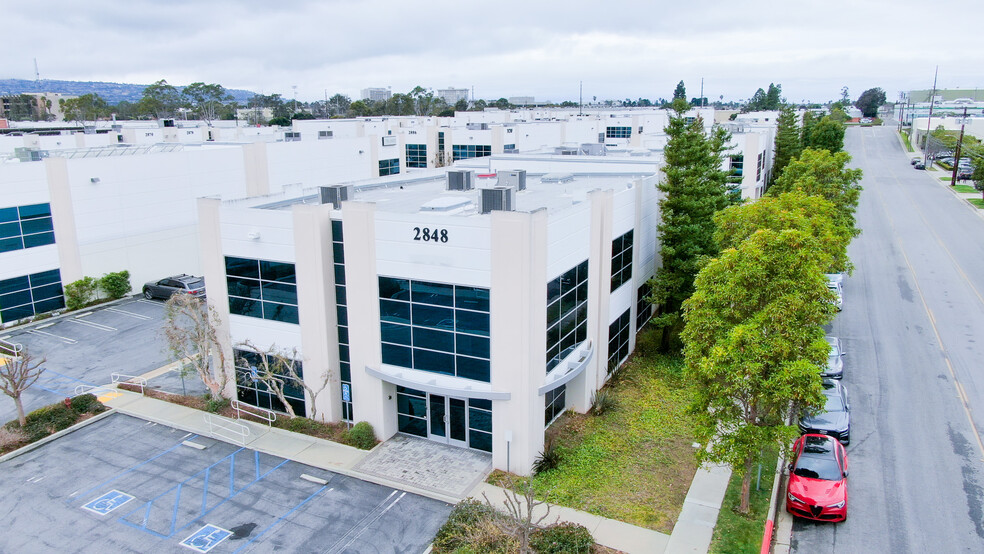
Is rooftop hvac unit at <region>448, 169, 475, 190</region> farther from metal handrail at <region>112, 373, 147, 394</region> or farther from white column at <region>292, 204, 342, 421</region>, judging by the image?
metal handrail at <region>112, 373, 147, 394</region>

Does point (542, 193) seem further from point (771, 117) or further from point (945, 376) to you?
point (771, 117)

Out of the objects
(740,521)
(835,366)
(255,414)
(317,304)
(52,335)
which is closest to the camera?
(740,521)

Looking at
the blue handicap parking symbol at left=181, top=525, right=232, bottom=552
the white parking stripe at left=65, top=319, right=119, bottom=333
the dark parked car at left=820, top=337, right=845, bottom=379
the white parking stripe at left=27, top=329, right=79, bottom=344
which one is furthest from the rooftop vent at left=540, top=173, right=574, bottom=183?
the white parking stripe at left=27, top=329, right=79, bottom=344

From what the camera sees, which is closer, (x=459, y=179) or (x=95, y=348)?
(x=459, y=179)

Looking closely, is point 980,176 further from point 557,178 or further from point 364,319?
point 364,319

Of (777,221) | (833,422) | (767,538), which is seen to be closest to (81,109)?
(777,221)
